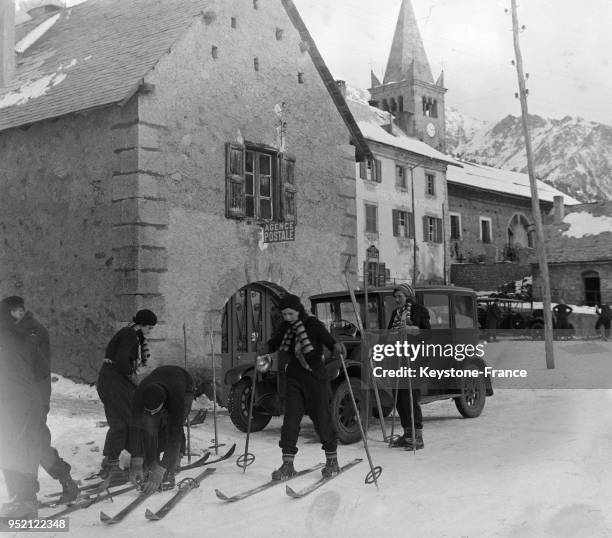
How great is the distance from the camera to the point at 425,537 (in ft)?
17.5

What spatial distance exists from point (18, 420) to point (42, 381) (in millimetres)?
357

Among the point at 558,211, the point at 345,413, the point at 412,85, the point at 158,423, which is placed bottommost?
the point at 345,413

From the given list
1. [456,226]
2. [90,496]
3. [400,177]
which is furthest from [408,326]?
[456,226]

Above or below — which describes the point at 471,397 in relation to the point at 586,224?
below

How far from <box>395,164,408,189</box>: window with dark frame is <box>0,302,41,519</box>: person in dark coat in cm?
3539

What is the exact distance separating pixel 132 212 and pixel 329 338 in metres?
6.18

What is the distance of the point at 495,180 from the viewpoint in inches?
2110

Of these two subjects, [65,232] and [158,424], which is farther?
[65,232]

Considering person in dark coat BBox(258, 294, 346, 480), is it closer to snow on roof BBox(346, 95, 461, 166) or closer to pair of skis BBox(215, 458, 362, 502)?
pair of skis BBox(215, 458, 362, 502)

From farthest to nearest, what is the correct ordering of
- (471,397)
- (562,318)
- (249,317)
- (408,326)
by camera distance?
(562,318), (249,317), (471,397), (408,326)

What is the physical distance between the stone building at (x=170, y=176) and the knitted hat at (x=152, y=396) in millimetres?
6234

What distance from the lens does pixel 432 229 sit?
4356cm

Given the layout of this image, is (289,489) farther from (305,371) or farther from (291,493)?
(305,371)

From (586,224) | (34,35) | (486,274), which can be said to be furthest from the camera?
(486,274)
